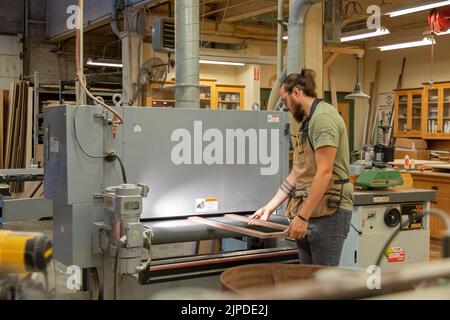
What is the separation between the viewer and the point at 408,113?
31.7ft

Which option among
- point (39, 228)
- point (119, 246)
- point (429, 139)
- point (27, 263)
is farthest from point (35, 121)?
point (27, 263)

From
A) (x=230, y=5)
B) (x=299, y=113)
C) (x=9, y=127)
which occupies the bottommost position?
(x=299, y=113)

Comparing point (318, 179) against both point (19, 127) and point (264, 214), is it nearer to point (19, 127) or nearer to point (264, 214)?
point (264, 214)

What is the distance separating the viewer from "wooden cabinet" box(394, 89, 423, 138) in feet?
31.2

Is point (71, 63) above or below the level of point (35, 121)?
above

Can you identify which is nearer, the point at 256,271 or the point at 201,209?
the point at 256,271

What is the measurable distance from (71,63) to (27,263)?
9.36 m

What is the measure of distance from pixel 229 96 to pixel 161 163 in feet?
21.6

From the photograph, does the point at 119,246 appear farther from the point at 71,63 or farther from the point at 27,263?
the point at 71,63

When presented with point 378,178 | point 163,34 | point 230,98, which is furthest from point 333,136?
point 230,98

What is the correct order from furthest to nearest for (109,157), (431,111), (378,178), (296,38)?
(431,111)
(296,38)
(378,178)
(109,157)

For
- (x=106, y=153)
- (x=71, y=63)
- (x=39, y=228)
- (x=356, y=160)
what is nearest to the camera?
(x=106, y=153)

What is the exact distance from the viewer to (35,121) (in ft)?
24.5

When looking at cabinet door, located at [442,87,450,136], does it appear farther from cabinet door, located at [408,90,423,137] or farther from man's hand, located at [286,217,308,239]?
man's hand, located at [286,217,308,239]
